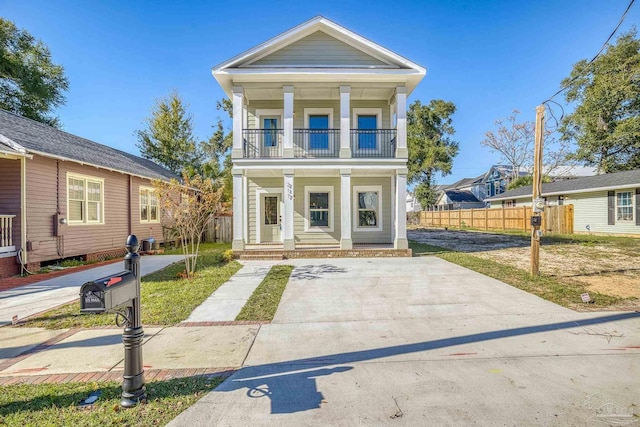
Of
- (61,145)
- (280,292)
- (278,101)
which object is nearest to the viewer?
(280,292)

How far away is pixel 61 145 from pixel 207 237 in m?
8.40

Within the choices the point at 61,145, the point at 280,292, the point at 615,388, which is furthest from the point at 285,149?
the point at 615,388

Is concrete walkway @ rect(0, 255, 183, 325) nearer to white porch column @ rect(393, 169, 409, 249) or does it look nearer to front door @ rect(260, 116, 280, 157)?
front door @ rect(260, 116, 280, 157)

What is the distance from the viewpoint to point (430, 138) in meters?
37.2

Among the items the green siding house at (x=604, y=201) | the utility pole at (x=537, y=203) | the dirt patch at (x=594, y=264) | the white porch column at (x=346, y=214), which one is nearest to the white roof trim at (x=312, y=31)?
the white porch column at (x=346, y=214)

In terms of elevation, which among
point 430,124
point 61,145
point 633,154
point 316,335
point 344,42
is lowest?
point 316,335

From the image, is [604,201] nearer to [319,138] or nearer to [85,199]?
[319,138]

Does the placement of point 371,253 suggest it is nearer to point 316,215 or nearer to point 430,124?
point 316,215

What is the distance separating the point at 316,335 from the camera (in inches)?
173

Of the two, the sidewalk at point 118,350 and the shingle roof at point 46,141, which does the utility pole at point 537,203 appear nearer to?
the sidewalk at point 118,350

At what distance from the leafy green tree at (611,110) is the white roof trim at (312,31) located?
22.6m

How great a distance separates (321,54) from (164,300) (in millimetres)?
10949

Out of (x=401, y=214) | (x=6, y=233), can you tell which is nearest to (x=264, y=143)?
(x=401, y=214)

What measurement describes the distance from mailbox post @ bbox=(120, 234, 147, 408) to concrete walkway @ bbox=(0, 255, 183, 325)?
4.01 meters
